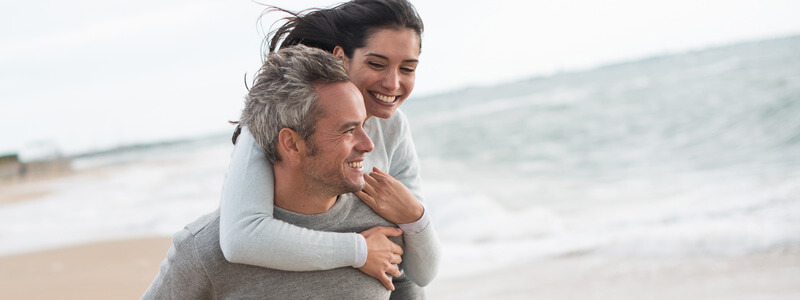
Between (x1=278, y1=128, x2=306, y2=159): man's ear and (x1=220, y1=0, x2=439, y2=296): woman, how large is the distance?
108mm

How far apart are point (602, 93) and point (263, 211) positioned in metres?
22.5

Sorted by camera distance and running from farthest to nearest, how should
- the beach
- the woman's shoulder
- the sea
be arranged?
the sea, the beach, the woman's shoulder

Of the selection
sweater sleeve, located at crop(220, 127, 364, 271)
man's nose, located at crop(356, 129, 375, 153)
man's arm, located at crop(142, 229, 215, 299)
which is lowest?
man's arm, located at crop(142, 229, 215, 299)

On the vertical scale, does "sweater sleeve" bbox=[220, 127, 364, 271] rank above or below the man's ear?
below

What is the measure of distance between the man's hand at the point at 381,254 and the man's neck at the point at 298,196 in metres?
0.17

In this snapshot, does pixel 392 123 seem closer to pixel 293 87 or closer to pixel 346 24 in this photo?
pixel 346 24

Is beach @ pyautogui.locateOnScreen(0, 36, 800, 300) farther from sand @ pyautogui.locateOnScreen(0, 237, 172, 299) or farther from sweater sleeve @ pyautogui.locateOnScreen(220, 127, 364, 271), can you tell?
sweater sleeve @ pyautogui.locateOnScreen(220, 127, 364, 271)

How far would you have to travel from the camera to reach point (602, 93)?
23609mm

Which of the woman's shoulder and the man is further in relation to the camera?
the woman's shoulder

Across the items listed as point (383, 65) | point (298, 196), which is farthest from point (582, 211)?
point (298, 196)

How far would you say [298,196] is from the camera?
7.55ft

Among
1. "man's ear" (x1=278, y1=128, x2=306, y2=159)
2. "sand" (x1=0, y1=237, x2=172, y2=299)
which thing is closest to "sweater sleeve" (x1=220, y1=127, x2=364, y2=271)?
A: "man's ear" (x1=278, y1=128, x2=306, y2=159)

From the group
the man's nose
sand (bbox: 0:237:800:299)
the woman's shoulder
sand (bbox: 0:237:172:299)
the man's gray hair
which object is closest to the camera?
the man's gray hair

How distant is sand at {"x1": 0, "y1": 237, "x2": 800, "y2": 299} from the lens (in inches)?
203
